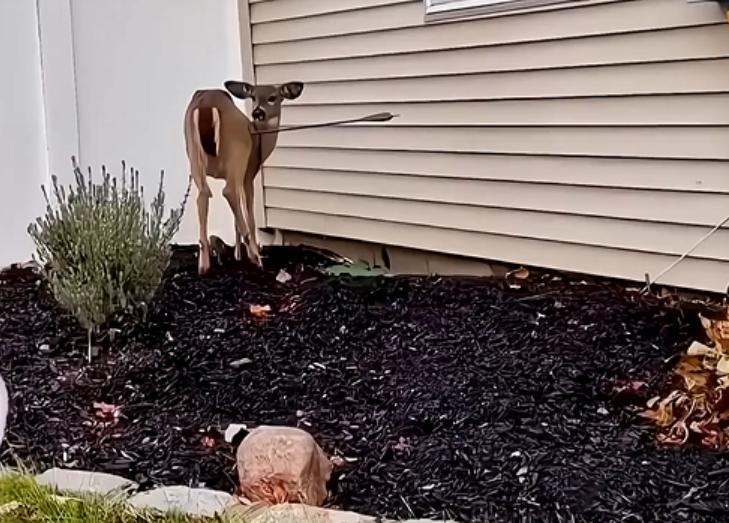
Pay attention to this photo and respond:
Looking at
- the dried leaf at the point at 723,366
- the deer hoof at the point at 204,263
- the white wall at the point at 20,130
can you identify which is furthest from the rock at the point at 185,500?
the white wall at the point at 20,130

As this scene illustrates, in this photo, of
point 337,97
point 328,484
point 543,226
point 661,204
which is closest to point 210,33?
point 337,97

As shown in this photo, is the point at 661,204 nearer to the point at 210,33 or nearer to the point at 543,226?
the point at 543,226

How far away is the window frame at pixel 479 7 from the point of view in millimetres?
3873

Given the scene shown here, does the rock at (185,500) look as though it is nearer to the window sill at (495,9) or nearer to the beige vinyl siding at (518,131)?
the beige vinyl siding at (518,131)

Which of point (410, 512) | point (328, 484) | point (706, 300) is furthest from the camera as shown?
point (706, 300)

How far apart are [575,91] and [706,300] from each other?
3.20ft

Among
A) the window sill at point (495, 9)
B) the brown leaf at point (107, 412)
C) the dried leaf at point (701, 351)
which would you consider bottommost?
the brown leaf at point (107, 412)

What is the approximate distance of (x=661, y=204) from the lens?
11.9ft

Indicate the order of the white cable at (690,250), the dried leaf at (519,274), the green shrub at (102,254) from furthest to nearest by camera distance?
the dried leaf at (519,274) < the green shrub at (102,254) < the white cable at (690,250)

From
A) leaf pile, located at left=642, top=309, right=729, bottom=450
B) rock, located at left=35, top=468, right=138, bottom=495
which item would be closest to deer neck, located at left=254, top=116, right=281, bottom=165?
rock, located at left=35, top=468, right=138, bottom=495

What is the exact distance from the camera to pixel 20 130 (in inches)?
209

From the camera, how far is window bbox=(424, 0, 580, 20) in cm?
395

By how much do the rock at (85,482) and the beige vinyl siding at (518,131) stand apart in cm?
221

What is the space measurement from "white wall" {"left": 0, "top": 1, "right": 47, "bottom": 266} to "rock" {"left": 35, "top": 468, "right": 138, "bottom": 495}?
9.99 feet
